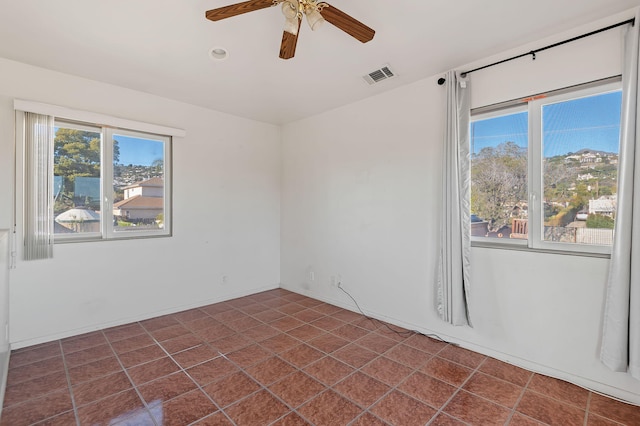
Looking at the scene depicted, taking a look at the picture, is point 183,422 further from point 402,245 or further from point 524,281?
point 524,281

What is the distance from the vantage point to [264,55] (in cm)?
262

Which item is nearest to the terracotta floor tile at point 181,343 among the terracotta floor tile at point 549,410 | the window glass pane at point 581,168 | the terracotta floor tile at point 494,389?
the terracotta floor tile at point 494,389

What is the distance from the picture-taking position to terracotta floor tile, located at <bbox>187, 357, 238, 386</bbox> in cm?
230

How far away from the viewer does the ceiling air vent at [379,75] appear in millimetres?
2883

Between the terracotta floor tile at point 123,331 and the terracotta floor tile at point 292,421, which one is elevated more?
the terracotta floor tile at point 292,421

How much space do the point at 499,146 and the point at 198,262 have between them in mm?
3650

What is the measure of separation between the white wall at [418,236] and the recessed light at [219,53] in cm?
169

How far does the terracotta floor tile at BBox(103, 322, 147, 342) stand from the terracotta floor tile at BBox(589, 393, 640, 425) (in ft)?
12.6

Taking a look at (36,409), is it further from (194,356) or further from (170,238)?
(170,238)

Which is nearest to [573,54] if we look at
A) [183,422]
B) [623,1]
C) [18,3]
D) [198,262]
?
[623,1]

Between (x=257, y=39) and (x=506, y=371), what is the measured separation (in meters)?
3.30

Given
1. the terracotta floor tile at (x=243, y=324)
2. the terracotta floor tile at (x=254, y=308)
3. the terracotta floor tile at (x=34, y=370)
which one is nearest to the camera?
the terracotta floor tile at (x=34, y=370)

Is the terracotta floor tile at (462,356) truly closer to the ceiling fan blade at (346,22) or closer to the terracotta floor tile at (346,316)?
the terracotta floor tile at (346,316)

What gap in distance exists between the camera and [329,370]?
2.41m
